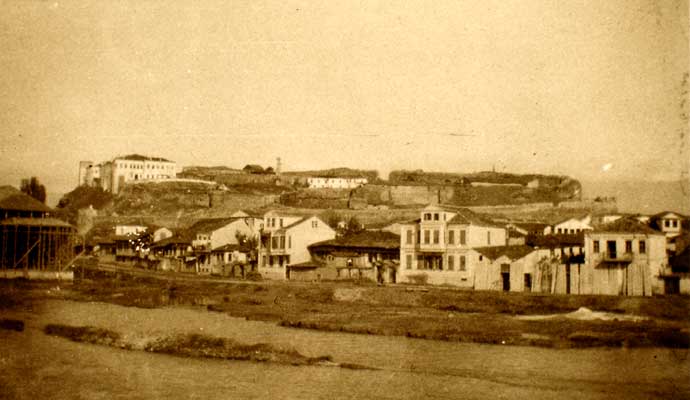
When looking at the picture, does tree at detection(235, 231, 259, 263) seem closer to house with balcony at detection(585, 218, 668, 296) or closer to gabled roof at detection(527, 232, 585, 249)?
gabled roof at detection(527, 232, 585, 249)

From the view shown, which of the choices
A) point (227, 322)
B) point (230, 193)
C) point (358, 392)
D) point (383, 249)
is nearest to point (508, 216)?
point (383, 249)

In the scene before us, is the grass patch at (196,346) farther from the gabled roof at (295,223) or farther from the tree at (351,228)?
the tree at (351,228)

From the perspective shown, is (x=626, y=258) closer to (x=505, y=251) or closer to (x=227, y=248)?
(x=505, y=251)

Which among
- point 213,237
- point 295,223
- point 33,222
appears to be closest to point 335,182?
point 213,237

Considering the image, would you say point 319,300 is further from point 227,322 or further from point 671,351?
point 671,351

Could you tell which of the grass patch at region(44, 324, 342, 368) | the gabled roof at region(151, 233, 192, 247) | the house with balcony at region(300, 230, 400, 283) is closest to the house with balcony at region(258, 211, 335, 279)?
the house with balcony at region(300, 230, 400, 283)
